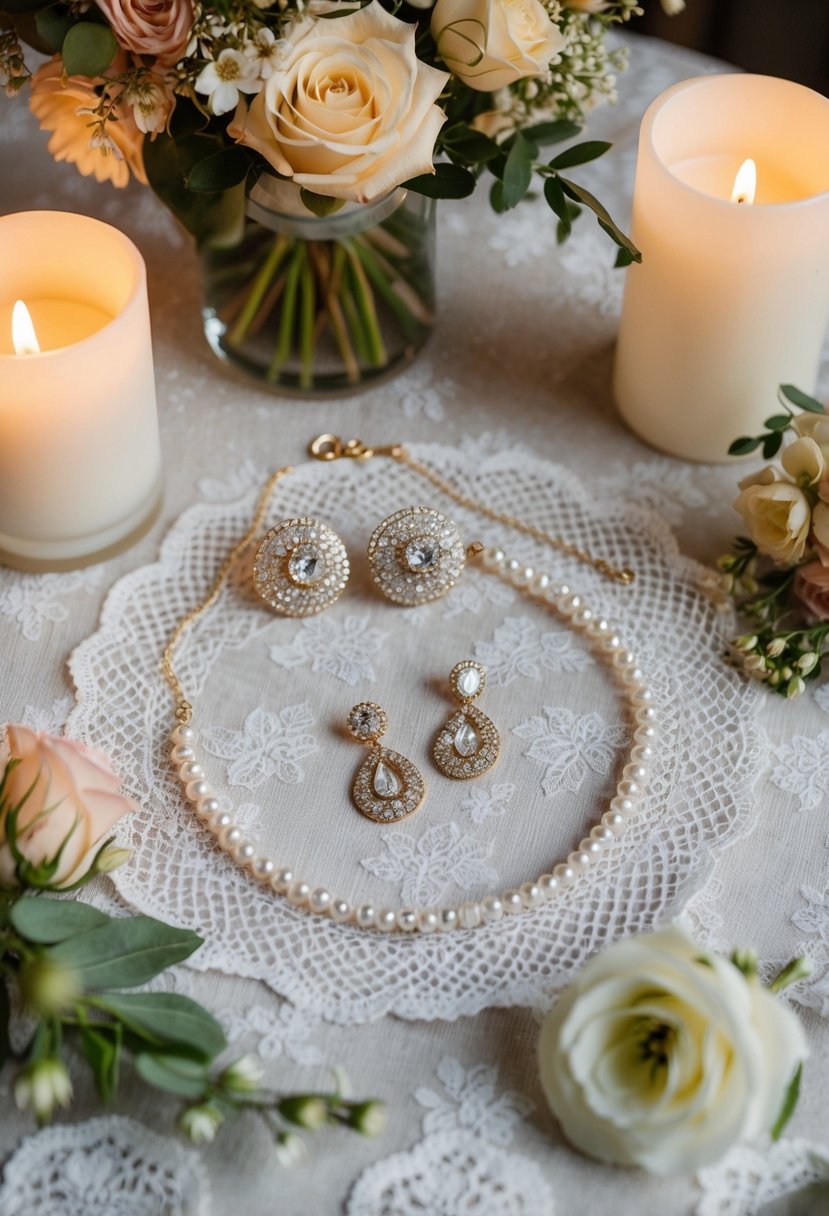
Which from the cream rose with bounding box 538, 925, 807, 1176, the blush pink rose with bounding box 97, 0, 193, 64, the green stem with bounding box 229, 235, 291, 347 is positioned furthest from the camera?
the green stem with bounding box 229, 235, 291, 347

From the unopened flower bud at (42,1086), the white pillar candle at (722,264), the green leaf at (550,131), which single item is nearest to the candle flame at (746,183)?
the white pillar candle at (722,264)

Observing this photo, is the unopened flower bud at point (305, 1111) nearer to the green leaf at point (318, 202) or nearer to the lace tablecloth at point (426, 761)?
the lace tablecloth at point (426, 761)

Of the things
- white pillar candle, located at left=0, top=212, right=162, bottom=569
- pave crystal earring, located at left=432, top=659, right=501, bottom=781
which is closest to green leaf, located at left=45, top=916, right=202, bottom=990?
pave crystal earring, located at left=432, top=659, right=501, bottom=781

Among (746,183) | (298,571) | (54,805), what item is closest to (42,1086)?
(54,805)

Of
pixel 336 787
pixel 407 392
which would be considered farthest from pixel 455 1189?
pixel 407 392

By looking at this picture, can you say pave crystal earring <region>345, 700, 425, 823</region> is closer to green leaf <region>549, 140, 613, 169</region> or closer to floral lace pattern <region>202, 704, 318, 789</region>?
floral lace pattern <region>202, 704, 318, 789</region>

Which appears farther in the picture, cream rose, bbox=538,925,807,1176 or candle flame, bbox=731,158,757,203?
candle flame, bbox=731,158,757,203

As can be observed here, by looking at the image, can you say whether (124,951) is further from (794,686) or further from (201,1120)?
(794,686)
